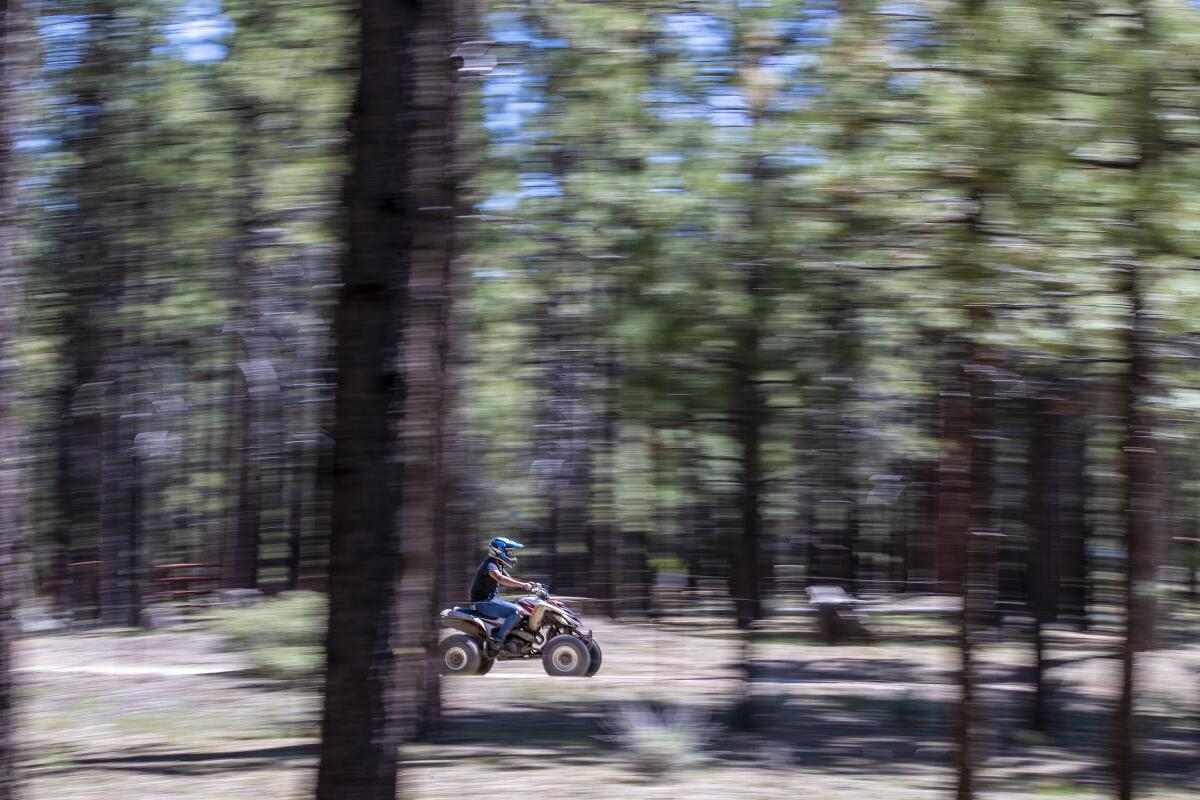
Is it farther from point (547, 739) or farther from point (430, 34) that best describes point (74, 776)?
point (430, 34)

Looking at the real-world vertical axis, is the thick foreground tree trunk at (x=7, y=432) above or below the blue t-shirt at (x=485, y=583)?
above

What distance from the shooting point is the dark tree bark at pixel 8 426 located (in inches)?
212

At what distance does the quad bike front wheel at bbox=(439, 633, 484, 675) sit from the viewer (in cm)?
1639

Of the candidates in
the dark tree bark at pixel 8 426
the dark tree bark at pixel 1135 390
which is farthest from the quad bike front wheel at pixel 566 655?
the dark tree bark at pixel 8 426

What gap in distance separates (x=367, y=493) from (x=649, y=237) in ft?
19.0

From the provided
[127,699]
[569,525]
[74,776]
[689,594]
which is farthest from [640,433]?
[569,525]

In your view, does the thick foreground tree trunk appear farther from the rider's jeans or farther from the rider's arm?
the rider's jeans

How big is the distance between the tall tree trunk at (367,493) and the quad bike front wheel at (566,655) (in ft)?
40.6

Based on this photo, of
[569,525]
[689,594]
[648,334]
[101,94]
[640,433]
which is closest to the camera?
[101,94]

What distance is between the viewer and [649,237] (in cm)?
945

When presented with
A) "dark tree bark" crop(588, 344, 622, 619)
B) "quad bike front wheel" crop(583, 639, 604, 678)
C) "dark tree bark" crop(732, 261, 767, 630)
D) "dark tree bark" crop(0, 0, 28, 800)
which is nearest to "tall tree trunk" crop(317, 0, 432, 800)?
"dark tree bark" crop(0, 0, 28, 800)

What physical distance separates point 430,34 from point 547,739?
9737 millimetres

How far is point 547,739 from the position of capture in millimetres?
12766

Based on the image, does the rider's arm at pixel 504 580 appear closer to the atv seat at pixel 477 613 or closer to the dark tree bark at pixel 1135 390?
the atv seat at pixel 477 613
